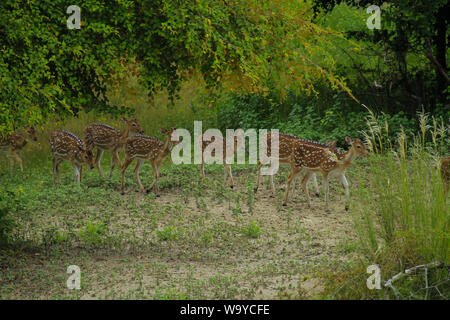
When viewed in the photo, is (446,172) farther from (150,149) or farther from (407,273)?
(150,149)

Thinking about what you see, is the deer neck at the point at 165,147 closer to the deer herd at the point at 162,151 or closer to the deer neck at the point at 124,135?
the deer herd at the point at 162,151

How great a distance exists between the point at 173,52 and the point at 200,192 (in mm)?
3186

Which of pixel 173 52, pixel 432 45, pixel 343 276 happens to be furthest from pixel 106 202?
pixel 432 45

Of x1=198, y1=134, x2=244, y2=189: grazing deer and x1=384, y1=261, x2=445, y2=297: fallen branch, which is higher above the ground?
x1=198, y1=134, x2=244, y2=189: grazing deer

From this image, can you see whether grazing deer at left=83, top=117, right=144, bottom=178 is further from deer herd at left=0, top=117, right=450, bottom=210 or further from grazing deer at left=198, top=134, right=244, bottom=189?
grazing deer at left=198, top=134, right=244, bottom=189

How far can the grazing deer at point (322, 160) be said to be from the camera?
36.6 feet

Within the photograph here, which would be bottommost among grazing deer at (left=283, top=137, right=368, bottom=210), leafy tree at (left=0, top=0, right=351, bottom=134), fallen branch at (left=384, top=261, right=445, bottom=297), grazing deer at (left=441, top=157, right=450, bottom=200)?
fallen branch at (left=384, top=261, right=445, bottom=297)

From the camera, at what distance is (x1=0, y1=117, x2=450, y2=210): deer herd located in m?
11.3

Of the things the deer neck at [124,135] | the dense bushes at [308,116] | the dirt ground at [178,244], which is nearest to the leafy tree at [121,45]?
the dirt ground at [178,244]

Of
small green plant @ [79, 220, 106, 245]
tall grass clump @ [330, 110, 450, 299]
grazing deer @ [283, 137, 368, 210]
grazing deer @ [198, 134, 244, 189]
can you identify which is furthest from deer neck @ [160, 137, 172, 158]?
tall grass clump @ [330, 110, 450, 299]

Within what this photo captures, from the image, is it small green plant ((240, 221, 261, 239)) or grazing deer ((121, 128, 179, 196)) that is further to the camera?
grazing deer ((121, 128, 179, 196))

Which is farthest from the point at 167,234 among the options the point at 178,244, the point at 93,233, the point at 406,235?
the point at 406,235

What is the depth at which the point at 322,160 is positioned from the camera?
11336 millimetres

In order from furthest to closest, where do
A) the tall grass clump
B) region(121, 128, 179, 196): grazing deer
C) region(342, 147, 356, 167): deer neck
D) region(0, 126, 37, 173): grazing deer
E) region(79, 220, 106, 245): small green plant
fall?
region(0, 126, 37, 173): grazing deer < region(121, 128, 179, 196): grazing deer < region(342, 147, 356, 167): deer neck < region(79, 220, 106, 245): small green plant < the tall grass clump
